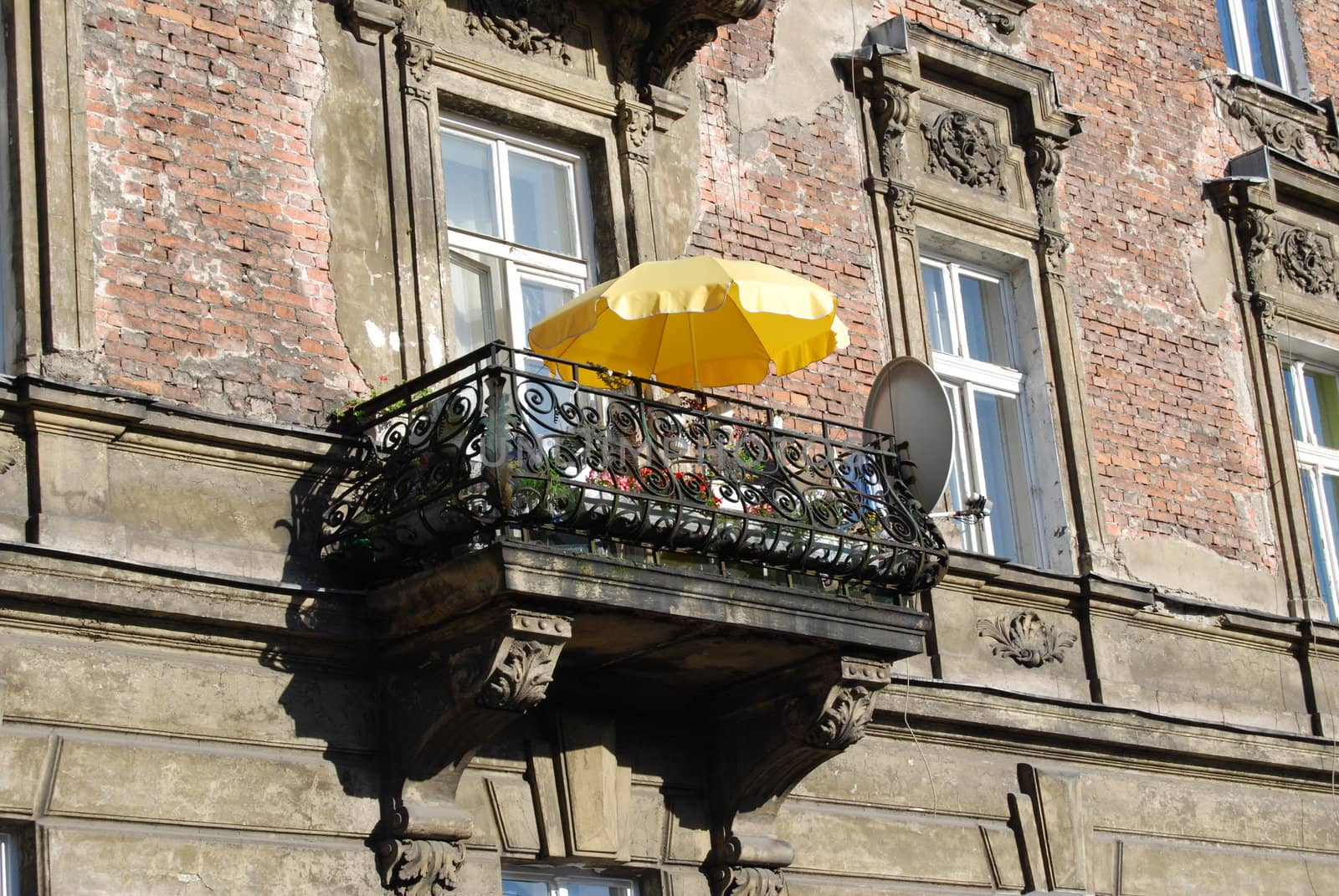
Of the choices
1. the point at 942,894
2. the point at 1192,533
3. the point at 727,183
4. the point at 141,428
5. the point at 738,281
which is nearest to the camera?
the point at 141,428

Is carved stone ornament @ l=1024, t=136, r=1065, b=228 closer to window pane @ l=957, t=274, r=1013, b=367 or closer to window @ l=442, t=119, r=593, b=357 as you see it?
window pane @ l=957, t=274, r=1013, b=367

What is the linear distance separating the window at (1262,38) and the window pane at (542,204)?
5864mm

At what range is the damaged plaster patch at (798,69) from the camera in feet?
40.1

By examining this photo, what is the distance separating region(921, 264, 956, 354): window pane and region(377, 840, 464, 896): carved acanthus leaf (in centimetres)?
482

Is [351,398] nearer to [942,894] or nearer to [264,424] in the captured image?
[264,424]

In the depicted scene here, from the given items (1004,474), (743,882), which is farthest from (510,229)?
(1004,474)

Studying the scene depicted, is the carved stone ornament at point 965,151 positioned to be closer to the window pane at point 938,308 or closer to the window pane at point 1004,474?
the window pane at point 938,308

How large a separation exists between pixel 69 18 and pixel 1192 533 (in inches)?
272

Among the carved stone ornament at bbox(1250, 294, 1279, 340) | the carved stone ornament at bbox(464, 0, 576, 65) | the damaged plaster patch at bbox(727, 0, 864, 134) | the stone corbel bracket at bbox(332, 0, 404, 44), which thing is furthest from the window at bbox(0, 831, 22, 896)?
the carved stone ornament at bbox(1250, 294, 1279, 340)


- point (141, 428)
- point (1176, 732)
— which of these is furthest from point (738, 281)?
point (1176, 732)

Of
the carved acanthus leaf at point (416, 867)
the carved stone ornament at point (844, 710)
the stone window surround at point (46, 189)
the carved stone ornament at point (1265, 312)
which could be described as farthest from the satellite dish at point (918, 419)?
the carved stone ornament at point (1265, 312)

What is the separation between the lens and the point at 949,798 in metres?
11.3

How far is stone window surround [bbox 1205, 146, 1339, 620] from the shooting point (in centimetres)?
1360

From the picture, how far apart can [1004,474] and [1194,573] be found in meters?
1.23
